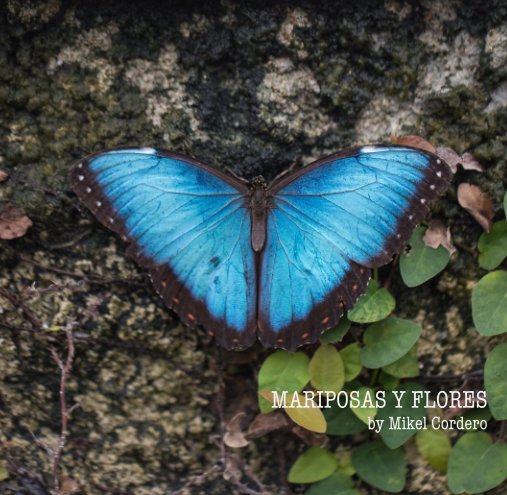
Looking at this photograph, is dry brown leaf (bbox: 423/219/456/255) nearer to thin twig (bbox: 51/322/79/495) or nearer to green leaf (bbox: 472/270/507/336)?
green leaf (bbox: 472/270/507/336)

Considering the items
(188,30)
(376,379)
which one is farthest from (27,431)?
(188,30)

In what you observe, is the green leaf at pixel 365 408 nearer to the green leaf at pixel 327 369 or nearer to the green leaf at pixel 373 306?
the green leaf at pixel 327 369

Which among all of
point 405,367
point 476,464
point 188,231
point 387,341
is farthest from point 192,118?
point 476,464

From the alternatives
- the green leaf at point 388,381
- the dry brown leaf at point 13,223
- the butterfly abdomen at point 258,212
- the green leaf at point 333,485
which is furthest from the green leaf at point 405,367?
the dry brown leaf at point 13,223

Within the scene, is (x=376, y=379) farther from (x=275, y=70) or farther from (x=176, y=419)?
(x=275, y=70)

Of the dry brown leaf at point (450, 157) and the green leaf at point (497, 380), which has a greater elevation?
the dry brown leaf at point (450, 157)

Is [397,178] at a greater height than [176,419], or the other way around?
[397,178]

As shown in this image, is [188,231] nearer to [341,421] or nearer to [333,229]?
[333,229]
